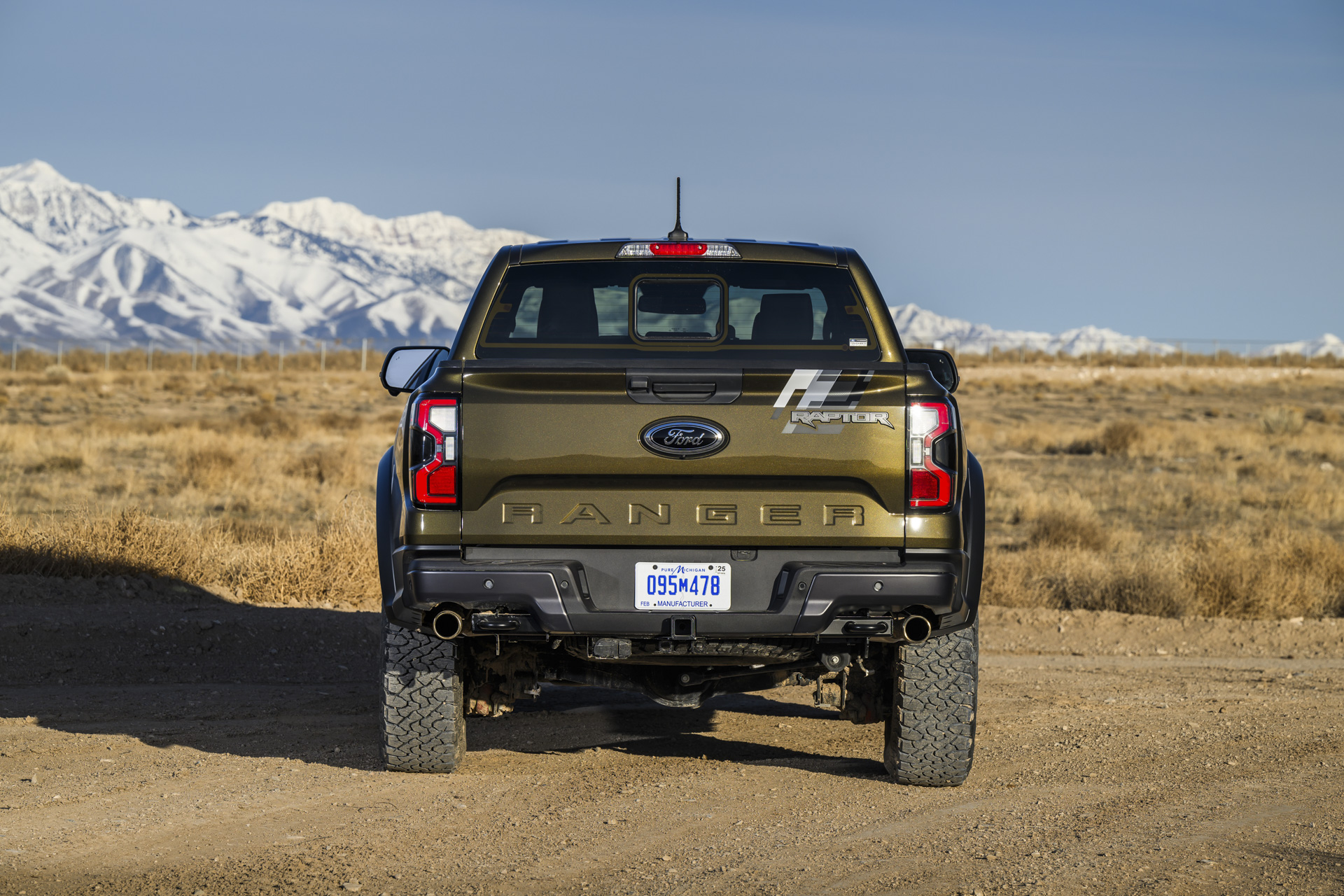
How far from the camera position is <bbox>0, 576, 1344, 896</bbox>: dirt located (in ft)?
15.0

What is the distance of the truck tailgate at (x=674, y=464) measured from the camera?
16.3ft

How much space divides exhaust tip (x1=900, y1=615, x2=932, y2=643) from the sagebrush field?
7.16 m

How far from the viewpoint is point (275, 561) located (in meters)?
11.3

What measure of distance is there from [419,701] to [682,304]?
2050 millimetres

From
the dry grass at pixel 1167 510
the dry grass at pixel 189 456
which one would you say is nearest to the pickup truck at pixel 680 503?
the dry grass at pixel 189 456

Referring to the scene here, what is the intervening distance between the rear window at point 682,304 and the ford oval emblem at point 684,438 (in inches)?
32.1

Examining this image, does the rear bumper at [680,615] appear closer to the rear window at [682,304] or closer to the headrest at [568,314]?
the rear window at [682,304]

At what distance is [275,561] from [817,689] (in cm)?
638

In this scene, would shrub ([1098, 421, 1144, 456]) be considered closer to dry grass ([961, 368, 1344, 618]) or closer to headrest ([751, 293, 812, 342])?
dry grass ([961, 368, 1344, 618])

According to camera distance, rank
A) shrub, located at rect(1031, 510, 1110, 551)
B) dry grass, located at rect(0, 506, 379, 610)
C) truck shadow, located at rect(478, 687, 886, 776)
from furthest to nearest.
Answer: shrub, located at rect(1031, 510, 1110, 551) → dry grass, located at rect(0, 506, 379, 610) → truck shadow, located at rect(478, 687, 886, 776)

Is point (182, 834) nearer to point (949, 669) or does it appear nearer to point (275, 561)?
point (949, 669)

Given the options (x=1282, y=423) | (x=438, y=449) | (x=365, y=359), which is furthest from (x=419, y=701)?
(x=365, y=359)

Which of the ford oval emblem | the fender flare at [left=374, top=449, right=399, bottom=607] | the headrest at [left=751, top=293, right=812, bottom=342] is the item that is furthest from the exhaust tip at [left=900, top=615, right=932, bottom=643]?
the fender flare at [left=374, top=449, right=399, bottom=607]

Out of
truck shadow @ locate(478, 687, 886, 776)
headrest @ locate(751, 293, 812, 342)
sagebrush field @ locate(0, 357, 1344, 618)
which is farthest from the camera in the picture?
sagebrush field @ locate(0, 357, 1344, 618)
